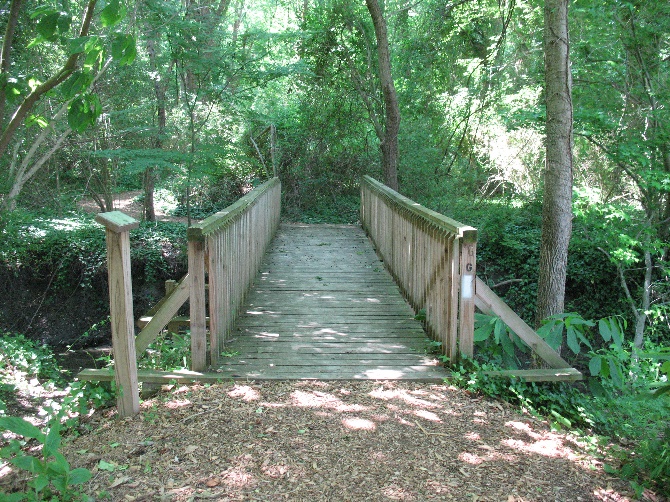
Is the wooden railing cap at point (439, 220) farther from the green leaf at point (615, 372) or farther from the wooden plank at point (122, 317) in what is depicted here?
the wooden plank at point (122, 317)

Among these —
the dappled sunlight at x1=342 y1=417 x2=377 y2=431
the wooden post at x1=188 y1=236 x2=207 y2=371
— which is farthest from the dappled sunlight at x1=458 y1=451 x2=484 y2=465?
the wooden post at x1=188 y1=236 x2=207 y2=371

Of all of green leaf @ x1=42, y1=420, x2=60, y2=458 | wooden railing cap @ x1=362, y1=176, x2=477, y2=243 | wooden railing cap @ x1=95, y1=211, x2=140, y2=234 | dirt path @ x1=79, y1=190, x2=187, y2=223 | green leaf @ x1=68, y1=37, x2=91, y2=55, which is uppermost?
green leaf @ x1=68, y1=37, x2=91, y2=55

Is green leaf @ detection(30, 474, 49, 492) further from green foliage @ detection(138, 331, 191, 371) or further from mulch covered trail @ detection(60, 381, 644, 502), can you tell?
green foliage @ detection(138, 331, 191, 371)

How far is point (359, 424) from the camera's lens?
12.5 ft

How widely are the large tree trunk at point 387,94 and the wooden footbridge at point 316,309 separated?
13.0 feet

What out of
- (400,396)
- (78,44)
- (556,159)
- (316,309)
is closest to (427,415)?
(400,396)

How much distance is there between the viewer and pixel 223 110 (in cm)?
1335

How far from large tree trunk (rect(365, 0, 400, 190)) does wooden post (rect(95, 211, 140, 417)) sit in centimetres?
866

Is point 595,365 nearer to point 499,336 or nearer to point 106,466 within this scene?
point 499,336

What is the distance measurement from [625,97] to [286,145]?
334 inches

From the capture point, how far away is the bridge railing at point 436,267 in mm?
4555

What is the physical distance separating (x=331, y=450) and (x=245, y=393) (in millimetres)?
1078

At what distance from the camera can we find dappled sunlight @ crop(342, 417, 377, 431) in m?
3.76

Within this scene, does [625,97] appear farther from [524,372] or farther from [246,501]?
[246,501]
